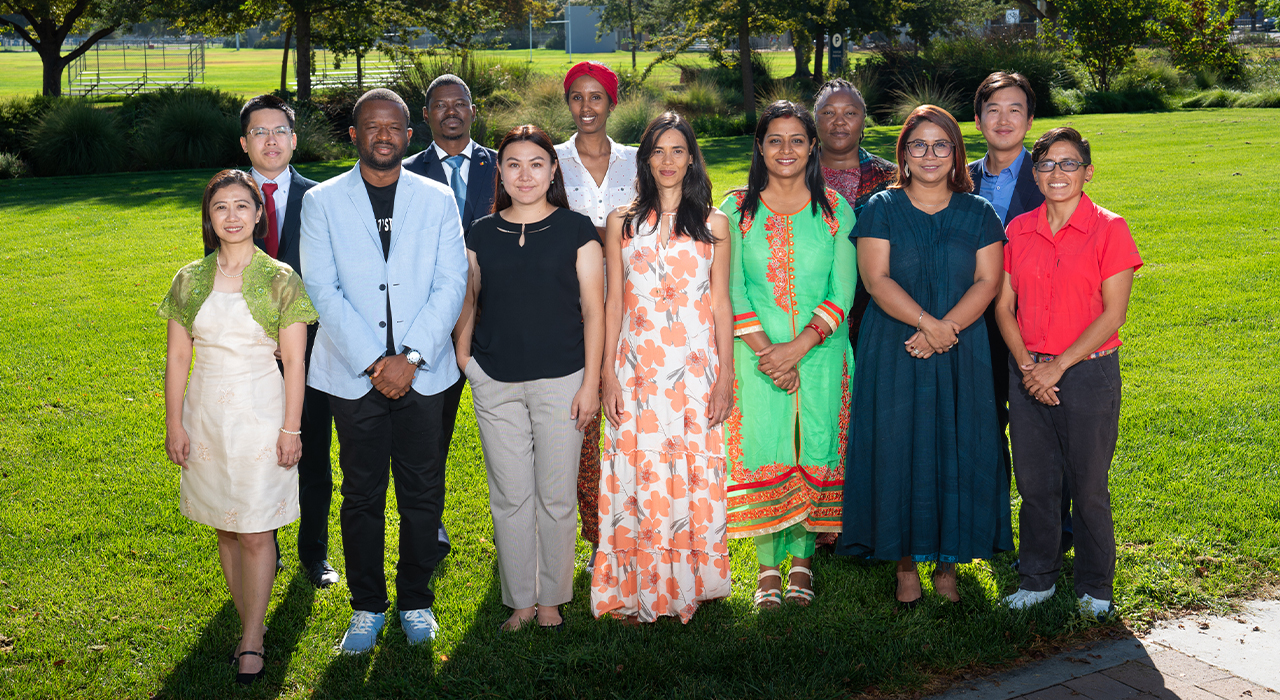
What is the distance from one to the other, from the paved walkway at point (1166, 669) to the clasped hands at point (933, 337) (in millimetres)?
1291

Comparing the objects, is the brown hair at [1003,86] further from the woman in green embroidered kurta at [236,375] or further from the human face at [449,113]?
the woman in green embroidered kurta at [236,375]

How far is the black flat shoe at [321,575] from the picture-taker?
465 centimetres

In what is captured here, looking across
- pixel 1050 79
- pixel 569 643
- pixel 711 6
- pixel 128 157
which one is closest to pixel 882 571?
pixel 569 643

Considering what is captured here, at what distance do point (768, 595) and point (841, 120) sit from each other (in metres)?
2.24

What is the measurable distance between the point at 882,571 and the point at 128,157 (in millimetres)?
20361

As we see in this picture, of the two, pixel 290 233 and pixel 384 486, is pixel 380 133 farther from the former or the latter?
pixel 384 486

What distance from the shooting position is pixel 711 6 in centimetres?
2719

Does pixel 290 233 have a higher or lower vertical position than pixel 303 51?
lower

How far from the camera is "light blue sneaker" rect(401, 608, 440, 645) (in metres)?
4.09

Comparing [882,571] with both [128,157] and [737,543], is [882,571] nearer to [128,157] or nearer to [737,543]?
[737,543]

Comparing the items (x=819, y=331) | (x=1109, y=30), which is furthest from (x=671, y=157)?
(x=1109, y=30)

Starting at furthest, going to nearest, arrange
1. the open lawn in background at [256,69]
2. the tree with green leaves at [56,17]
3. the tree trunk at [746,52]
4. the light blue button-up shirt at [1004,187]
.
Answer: the open lawn in background at [256,69], the tree trunk at [746,52], the tree with green leaves at [56,17], the light blue button-up shirt at [1004,187]

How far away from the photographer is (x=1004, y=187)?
4660mm

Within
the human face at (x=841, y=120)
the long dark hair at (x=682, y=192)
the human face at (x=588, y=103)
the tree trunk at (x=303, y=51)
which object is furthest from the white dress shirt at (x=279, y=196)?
the tree trunk at (x=303, y=51)
